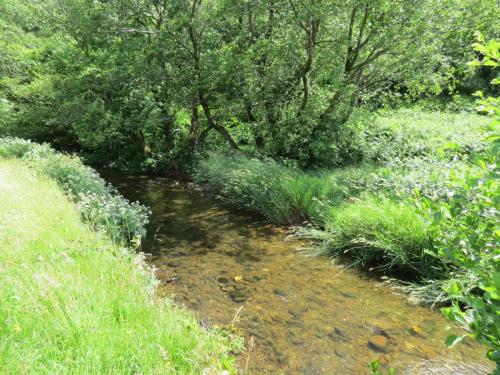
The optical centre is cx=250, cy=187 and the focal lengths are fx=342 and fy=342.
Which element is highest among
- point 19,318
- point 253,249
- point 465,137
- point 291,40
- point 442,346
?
point 291,40

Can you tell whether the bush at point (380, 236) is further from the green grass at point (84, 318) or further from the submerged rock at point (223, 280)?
the green grass at point (84, 318)

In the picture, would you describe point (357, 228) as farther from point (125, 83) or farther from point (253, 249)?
point (125, 83)

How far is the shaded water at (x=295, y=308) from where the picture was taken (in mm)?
4164

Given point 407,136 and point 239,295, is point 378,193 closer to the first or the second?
point 239,295

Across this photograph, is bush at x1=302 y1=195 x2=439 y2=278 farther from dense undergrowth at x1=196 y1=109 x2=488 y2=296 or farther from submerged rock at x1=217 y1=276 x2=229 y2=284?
submerged rock at x1=217 y1=276 x2=229 y2=284

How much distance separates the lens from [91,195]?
25.7 ft

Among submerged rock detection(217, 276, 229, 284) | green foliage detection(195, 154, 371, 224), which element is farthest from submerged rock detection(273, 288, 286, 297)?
green foliage detection(195, 154, 371, 224)

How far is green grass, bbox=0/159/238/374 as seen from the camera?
2.74m

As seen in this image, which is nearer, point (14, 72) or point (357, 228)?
point (357, 228)

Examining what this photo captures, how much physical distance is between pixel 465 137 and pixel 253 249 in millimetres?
7662

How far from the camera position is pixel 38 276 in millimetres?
3430

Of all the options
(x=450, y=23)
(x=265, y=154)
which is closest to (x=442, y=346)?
(x=265, y=154)

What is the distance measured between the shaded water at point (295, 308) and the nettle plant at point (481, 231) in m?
2.25

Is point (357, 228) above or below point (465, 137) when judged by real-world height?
below
